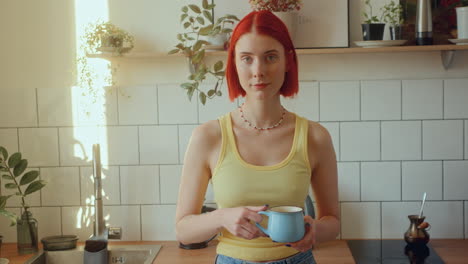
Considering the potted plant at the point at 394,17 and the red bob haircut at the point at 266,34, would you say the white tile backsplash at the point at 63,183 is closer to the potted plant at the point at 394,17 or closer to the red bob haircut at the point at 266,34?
the red bob haircut at the point at 266,34

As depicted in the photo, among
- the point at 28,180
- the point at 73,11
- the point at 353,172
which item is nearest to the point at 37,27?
the point at 73,11

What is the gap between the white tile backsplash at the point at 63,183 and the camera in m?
2.32

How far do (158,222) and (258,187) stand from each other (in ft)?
3.87

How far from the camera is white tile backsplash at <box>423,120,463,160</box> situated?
→ 2.22m

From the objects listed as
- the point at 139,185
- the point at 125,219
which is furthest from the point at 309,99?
the point at 125,219

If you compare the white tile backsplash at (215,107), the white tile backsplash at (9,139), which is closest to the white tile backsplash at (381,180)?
the white tile backsplash at (215,107)

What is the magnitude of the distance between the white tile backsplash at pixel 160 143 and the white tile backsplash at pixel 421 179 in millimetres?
880

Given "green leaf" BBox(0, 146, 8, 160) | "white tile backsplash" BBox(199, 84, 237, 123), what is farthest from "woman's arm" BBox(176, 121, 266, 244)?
"green leaf" BBox(0, 146, 8, 160)

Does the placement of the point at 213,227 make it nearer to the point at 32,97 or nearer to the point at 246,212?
the point at 246,212

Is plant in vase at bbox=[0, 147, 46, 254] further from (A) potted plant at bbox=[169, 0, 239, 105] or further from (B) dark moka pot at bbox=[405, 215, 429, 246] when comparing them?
(B) dark moka pot at bbox=[405, 215, 429, 246]

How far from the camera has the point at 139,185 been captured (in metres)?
2.31

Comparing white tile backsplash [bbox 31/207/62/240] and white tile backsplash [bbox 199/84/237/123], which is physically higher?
white tile backsplash [bbox 199/84/237/123]

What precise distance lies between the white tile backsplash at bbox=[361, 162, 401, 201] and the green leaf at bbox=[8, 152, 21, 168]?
50.9 inches

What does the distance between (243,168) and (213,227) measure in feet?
0.45
